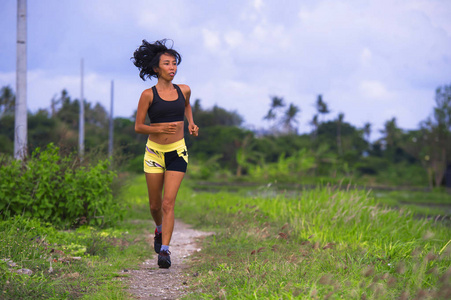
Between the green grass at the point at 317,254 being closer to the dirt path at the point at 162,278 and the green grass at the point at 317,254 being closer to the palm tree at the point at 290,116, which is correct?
the dirt path at the point at 162,278

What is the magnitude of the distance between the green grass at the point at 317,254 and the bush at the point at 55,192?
1.87 m

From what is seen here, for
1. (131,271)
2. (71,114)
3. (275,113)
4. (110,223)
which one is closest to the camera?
(131,271)

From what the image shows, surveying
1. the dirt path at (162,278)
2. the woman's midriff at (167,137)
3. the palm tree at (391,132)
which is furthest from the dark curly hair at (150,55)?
the palm tree at (391,132)

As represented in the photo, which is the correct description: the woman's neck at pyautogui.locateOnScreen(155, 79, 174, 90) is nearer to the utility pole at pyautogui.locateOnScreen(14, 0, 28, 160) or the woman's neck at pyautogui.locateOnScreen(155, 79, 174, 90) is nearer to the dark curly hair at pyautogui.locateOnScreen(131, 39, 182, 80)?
the dark curly hair at pyautogui.locateOnScreen(131, 39, 182, 80)

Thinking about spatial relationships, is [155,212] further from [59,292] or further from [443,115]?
[443,115]

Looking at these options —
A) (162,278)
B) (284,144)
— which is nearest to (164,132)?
(162,278)

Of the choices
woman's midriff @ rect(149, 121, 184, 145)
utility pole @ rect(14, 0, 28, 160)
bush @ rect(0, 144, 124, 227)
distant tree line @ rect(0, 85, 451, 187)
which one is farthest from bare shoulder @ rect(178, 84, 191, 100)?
distant tree line @ rect(0, 85, 451, 187)

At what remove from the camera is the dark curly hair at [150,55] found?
15.5ft

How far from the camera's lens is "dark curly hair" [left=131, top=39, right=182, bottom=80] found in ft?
15.5

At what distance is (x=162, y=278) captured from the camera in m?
4.17

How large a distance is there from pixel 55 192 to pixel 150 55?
113 inches

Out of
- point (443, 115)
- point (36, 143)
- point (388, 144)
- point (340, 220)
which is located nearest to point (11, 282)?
point (340, 220)

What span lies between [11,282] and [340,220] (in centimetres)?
443

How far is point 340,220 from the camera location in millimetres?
6277
